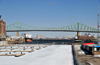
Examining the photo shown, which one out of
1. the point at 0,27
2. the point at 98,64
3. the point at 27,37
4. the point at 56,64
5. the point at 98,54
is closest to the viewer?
the point at 98,64

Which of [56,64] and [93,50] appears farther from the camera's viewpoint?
[93,50]

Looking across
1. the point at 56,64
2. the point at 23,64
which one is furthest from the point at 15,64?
the point at 56,64

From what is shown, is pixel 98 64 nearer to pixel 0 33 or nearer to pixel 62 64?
pixel 62 64

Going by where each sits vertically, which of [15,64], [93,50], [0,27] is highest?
[0,27]

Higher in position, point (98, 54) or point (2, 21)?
point (2, 21)

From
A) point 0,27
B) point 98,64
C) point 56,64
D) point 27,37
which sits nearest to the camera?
point 98,64

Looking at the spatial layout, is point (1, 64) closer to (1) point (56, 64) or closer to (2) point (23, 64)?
(2) point (23, 64)

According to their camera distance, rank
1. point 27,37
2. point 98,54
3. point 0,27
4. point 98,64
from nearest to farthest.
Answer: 1. point 98,64
2. point 98,54
3. point 0,27
4. point 27,37

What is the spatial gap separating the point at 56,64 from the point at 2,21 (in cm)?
7264

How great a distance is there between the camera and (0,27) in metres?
86.8

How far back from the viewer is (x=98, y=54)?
24750mm

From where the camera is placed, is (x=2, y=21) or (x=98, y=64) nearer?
(x=98, y=64)

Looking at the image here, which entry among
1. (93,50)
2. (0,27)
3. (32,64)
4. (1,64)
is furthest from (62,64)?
(0,27)

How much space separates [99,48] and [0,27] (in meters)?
71.1
